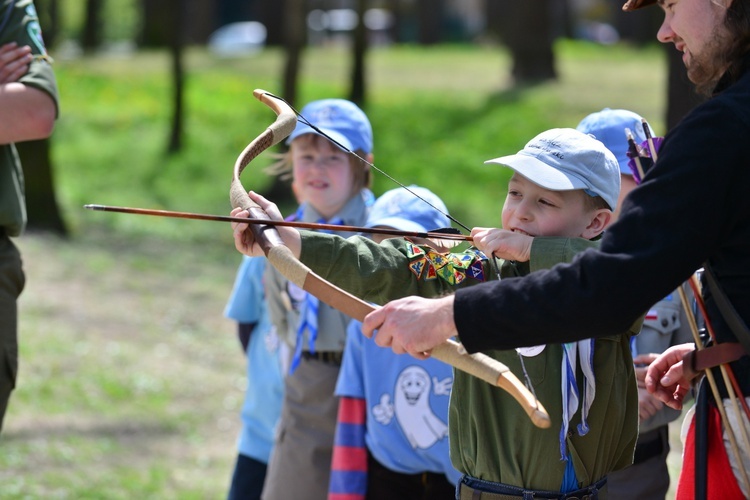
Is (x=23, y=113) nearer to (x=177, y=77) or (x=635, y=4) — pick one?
(x=635, y=4)

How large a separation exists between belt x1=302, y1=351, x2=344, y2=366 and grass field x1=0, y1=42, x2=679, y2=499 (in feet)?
6.22

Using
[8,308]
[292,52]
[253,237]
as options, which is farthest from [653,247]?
[292,52]

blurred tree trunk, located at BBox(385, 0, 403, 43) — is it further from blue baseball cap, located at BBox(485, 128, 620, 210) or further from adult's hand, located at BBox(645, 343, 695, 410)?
adult's hand, located at BBox(645, 343, 695, 410)

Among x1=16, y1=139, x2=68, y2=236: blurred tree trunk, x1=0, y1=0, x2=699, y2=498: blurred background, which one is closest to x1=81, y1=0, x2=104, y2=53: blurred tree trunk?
x1=0, y1=0, x2=699, y2=498: blurred background

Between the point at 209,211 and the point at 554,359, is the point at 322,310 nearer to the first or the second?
the point at 554,359

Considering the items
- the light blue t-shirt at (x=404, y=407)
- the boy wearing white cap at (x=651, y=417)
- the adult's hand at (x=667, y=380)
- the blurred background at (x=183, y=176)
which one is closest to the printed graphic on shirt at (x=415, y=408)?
the light blue t-shirt at (x=404, y=407)

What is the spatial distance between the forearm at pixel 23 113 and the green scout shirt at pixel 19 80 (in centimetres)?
4

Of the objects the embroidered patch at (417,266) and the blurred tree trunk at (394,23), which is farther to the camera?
the blurred tree trunk at (394,23)

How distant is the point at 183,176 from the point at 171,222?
10.7 feet

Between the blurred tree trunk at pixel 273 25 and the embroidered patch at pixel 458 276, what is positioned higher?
the blurred tree trunk at pixel 273 25

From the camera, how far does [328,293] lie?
2594 millimetres

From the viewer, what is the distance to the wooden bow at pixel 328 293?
233cm

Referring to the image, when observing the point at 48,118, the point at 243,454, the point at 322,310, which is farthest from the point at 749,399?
the point at 243,454

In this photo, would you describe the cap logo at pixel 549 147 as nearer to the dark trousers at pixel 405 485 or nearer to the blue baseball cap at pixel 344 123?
the dark trousers at pixel 405 485
